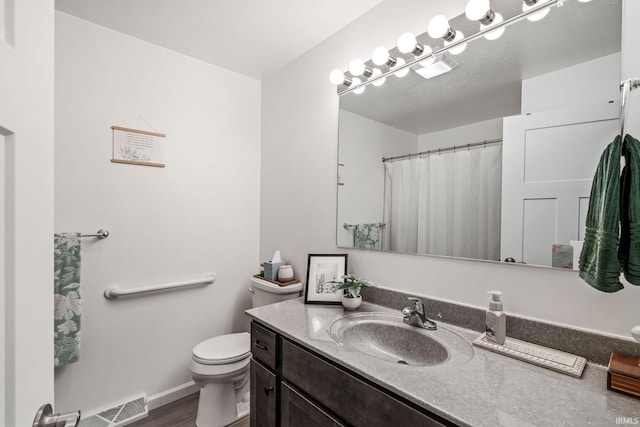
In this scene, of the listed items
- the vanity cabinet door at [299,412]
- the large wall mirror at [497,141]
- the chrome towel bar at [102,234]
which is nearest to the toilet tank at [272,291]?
the large wall mirror at [497,141]

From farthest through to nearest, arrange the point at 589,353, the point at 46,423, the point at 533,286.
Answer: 1. the point at 533,286
2. the point at 589,353
3. the point at 46,423

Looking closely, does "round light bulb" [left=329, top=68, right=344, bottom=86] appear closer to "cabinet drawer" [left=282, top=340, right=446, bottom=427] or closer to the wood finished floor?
"cabinet drawer" [left=282, top=340, right=446, bottom=427]

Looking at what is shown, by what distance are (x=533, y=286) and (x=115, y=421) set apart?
226 cm

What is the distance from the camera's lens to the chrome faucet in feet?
3.96

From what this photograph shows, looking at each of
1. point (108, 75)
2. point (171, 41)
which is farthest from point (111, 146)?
point (171, 41)

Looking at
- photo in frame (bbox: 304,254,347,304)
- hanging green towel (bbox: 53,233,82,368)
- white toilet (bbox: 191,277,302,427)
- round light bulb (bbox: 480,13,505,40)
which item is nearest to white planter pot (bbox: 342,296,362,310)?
photo in frame (bbox: 304,254,347,304)

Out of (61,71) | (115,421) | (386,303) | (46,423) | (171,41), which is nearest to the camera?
(46,423)

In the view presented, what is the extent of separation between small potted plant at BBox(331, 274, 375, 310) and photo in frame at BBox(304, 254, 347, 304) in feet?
0.30

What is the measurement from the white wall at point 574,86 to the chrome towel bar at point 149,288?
6.73 ft

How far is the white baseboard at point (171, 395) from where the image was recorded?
1.90m

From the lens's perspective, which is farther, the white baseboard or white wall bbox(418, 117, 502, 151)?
the white baseboard

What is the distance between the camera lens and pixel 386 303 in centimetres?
148

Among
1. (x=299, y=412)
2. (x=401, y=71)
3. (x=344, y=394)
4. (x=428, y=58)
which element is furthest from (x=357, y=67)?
(x=299, y=412)

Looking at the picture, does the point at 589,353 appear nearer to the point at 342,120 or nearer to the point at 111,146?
the point at 342,120
